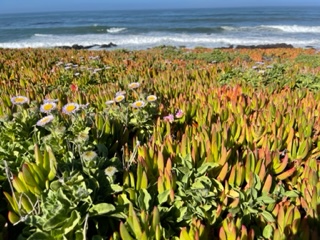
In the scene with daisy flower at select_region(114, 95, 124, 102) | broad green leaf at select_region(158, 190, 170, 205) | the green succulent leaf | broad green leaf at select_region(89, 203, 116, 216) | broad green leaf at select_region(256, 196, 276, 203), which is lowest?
the green succulent leaf

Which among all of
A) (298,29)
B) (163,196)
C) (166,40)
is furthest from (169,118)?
A: (298,29)

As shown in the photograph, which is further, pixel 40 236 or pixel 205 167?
pixel 205 167

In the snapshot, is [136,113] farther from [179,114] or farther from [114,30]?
[114,30]

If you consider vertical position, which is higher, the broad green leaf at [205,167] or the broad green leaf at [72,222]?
the broad green leaf at [72,222]

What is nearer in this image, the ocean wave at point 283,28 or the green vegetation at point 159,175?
the green vegetation at point 159,175

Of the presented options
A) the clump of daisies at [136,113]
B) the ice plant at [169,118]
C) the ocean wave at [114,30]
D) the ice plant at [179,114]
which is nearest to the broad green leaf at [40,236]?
the clump of daisies at [136,113]

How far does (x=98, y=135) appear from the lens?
1.87 metres

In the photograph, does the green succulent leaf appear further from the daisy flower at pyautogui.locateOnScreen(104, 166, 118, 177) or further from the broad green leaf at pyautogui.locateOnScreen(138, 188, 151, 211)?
the daisy flower at pyautogui.locateOnScreen(104, 166, 118, 177)

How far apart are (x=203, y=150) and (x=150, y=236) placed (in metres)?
0.67

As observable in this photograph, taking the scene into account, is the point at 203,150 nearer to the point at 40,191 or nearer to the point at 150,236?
the point at 150,236

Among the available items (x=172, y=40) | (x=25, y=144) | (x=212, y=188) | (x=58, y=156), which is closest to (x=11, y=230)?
(x=58, y=156)

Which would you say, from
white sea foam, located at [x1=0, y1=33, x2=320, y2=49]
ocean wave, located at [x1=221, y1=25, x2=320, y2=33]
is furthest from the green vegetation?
ocean wave, located at [x1=221, y1=25, x2=320, y2=33]

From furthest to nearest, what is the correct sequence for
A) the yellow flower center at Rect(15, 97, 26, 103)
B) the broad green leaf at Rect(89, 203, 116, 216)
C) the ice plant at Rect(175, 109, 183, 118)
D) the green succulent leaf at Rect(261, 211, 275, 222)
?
the ice plant at Rect(175, 109, 183, 118) → the yellow flower center at Rect(15, 97, 26, 103) → the green succulent leaf at Rect(261, 211, 275, 222) → the broad green leaf at Rect(89, 203, 116, 216)

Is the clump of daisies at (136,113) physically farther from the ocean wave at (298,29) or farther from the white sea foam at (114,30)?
the ocean wave at (298,29)
